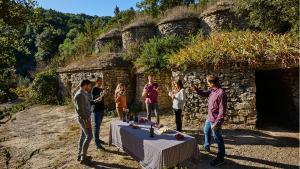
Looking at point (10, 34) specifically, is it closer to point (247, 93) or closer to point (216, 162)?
point (216, 162)

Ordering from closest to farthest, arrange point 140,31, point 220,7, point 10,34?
point 10,34 → point 220,7 → point 140,31

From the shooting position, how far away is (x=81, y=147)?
6566mm

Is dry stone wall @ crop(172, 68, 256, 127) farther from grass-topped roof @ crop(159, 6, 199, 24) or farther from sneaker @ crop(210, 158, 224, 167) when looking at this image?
grass-topped roof @ crop(159, 6, 199, 24)

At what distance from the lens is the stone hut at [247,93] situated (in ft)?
28.7

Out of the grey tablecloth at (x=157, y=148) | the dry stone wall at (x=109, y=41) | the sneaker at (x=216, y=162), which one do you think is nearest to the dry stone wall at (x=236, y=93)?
the sneaker at (x=216, y=162)

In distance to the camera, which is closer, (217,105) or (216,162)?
(217,105)

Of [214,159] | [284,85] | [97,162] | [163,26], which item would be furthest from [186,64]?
[163,26]

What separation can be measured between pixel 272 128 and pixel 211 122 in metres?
3.91

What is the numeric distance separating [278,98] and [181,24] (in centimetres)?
682

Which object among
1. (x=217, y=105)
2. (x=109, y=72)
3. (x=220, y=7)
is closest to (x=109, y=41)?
(x=109, y=72)

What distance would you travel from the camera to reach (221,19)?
13648mm

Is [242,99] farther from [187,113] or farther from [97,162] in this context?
[97,162]

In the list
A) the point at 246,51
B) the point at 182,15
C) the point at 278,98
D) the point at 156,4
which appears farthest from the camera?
the point at 156,4

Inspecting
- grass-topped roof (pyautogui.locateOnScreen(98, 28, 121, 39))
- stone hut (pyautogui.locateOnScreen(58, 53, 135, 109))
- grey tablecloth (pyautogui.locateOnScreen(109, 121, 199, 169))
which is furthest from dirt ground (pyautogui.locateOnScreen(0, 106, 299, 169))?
grass-topped roof (pyautogui.locateOnScreen(98, 28, 121, 39))
